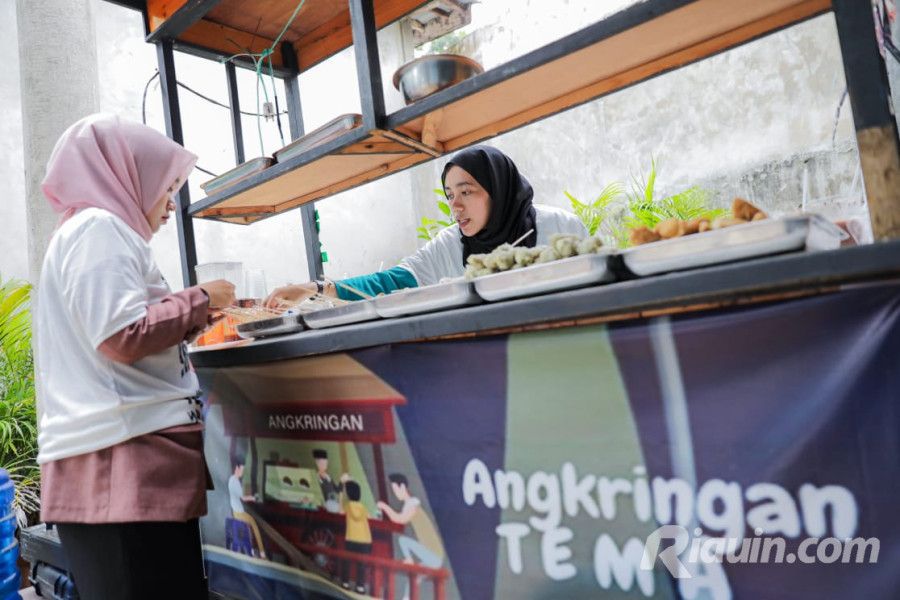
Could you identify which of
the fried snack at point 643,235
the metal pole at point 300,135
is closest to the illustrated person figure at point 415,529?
the fried snack at point 643,235

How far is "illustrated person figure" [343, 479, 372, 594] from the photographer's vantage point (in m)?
1.49

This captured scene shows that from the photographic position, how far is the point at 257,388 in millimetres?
1806

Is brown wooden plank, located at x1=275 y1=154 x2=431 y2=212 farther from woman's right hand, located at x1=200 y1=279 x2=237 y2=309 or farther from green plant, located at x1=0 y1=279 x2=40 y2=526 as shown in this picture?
green plant, located at x1=0 y1=279 x2=40 y2=526

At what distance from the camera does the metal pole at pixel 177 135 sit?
2.75 meters

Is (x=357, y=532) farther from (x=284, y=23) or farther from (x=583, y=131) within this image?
(x=583, y=131)

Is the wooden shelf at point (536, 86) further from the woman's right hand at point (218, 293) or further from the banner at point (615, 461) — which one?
the banner at point (615, 461)

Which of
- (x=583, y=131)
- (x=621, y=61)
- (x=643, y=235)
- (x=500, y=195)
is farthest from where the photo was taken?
(x=583, y=131)

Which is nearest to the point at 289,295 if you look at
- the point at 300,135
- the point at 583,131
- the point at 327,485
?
the point at 327,485

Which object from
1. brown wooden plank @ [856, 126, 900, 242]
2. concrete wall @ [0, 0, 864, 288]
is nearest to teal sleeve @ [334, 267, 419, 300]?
brown wooden plank @ [856, 126, 900, 242]

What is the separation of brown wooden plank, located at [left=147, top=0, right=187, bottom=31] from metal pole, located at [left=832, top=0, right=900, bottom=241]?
2543 millimetres

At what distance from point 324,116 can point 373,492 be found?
6639mm

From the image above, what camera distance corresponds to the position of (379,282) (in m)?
2.46

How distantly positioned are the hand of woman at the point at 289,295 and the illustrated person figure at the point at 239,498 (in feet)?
1.70

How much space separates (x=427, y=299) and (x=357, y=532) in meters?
0.63
